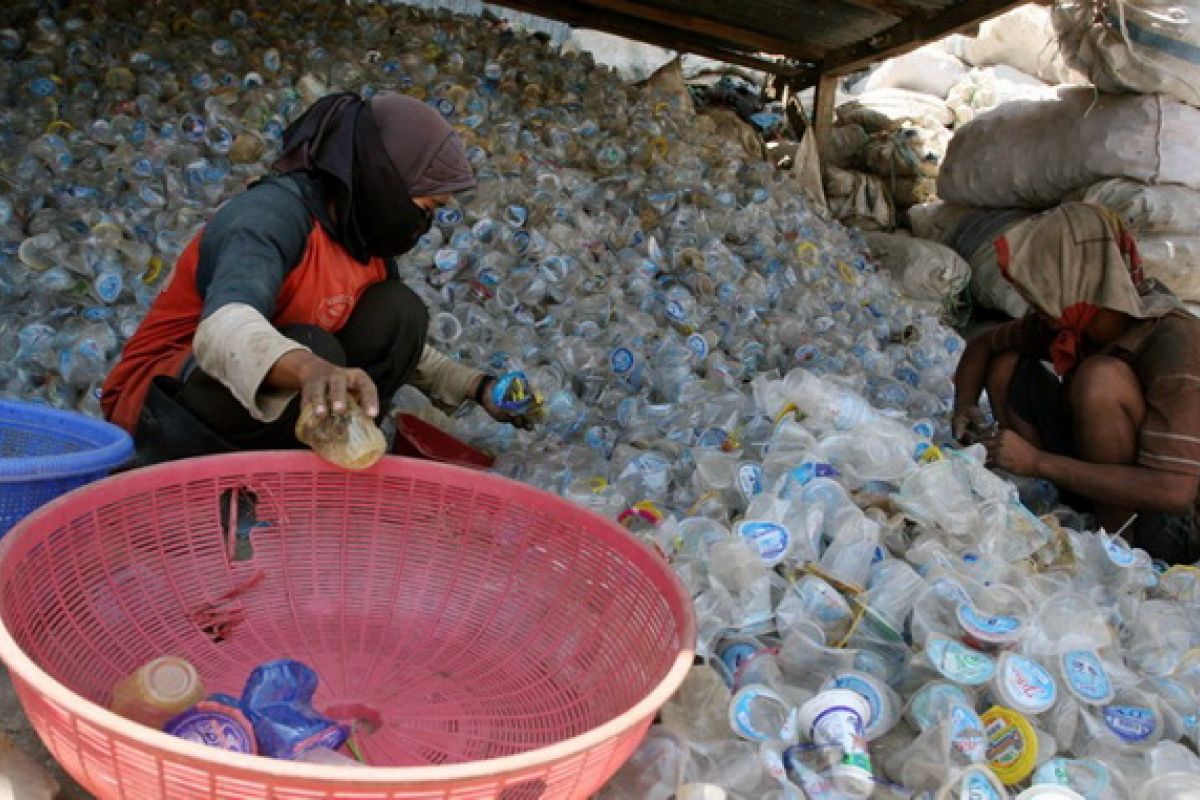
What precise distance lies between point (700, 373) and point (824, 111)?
12.4 ft

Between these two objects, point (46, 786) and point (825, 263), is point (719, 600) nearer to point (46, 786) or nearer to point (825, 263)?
point (46, 786)

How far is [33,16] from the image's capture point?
4.43 metres

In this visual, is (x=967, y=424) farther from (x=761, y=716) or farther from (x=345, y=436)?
(x=345, y=436)

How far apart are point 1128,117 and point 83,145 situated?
4.60 m

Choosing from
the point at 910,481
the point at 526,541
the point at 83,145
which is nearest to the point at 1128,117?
the point at 910,481

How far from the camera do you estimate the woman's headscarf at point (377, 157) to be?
1.80 meters

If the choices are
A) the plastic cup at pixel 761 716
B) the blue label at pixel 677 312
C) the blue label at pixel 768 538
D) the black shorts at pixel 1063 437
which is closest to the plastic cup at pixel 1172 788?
the plastic cup at pixel 761 716

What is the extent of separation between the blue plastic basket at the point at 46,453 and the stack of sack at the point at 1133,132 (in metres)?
4.42

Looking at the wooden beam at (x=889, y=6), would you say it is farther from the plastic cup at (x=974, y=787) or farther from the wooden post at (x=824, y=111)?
the plastic cup at (x=974, y=787)

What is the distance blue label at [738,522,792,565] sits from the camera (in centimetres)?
181

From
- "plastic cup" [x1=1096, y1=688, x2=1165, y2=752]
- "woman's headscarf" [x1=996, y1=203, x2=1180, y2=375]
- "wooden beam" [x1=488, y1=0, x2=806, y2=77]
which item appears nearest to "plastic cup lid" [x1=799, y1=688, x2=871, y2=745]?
"plastic cup" [x1=1096, y1=688, x2=1165, y2=752]

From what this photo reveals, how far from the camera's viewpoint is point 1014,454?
8.18 ft

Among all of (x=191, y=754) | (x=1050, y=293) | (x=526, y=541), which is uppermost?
(x=191, y=754)

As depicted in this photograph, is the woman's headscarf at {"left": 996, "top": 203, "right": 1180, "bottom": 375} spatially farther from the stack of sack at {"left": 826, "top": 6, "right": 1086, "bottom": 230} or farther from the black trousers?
the stack of sack at {"left": 826, "top": 6, "right": 1086, "bottom": 230}
